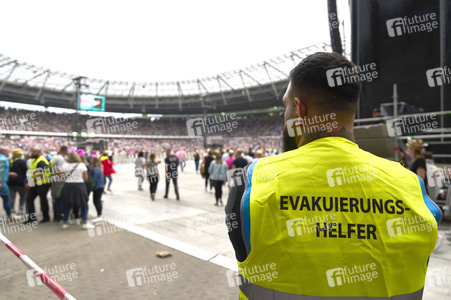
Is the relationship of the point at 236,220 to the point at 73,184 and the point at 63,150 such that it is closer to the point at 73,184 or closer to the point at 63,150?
the point at 73,184

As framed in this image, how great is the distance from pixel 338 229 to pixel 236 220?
33 centimetres

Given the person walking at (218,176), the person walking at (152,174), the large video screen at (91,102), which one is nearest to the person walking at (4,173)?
the person walking at (152,174)

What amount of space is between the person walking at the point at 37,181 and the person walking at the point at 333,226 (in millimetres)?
7171

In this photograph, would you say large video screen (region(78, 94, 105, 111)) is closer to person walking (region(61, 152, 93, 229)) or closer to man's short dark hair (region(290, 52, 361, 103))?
person walking (region(61, 152, 93, 229))

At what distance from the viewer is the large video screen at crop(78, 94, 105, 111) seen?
1542 inches

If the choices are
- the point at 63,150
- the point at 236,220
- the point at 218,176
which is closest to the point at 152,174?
the point at 218,176

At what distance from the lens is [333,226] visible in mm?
862

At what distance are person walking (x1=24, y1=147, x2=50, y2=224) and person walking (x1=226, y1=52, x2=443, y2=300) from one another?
717 centimetres

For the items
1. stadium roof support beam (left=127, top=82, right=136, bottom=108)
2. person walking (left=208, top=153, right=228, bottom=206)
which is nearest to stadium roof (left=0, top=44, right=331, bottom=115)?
stadium roof support beam (left=127, top=82, right=136, bottom=108)

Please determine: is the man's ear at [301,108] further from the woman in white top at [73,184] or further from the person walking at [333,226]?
the woman in white top at [73,184]

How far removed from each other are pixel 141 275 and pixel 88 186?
3.73 m

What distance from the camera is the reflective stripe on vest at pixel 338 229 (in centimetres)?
83

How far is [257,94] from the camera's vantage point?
44.8m

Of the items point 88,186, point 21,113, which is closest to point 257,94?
point 21,113
